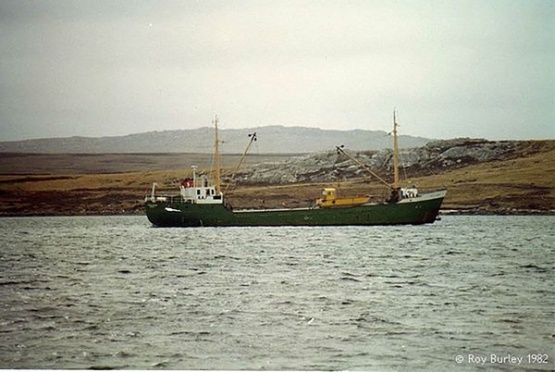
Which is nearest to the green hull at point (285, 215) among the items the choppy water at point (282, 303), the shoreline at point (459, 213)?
the shoreline at point (459, 213)

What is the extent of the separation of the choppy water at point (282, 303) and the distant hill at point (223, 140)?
3.09ft

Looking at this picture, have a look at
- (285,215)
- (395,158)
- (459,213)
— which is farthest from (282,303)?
(285,215)

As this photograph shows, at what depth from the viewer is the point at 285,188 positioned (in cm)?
985

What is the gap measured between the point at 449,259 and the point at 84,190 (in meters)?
4.08

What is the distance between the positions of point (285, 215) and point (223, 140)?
6.40 metres

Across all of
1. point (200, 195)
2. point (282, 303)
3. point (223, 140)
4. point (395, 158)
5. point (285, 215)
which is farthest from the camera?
point (200, 195)

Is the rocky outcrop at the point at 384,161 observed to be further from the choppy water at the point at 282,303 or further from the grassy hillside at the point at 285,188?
the choppy water at the point at 282,303

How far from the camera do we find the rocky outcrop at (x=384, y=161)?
7582mm

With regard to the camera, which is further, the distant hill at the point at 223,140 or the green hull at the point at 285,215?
the green hull at the point at 285,215

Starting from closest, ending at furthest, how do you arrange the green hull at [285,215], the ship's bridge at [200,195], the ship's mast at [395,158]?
the ship's mast at [395,158], the green hull at [285,215], the ship's bridge at [200,195]

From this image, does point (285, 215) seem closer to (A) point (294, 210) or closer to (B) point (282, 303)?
(A) point (294, 210)

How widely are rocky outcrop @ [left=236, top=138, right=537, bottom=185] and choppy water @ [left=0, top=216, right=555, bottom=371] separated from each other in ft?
2.54

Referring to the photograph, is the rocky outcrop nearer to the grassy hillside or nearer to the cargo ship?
the grassy hillside

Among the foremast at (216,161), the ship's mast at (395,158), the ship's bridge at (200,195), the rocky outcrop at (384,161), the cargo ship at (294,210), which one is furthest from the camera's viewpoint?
the ship's bridge at (200,195)
